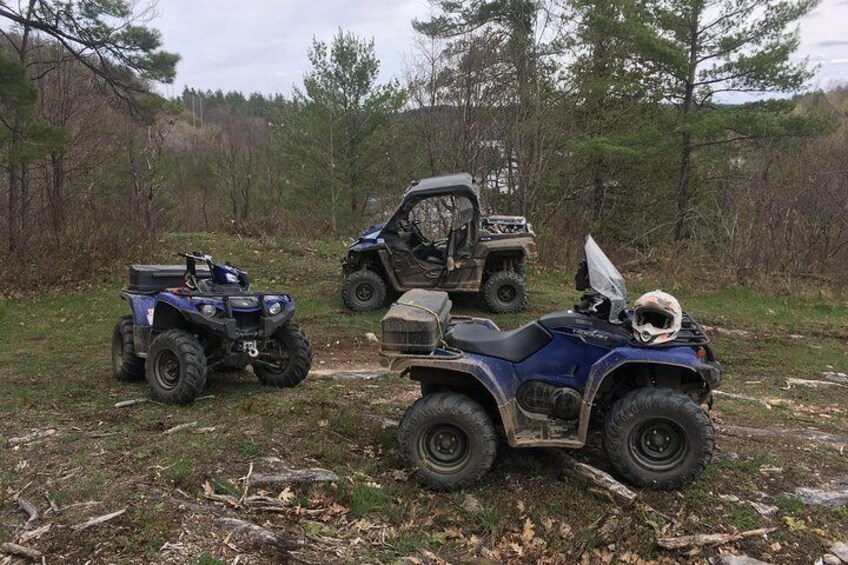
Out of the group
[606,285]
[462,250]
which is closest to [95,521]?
[606,285]

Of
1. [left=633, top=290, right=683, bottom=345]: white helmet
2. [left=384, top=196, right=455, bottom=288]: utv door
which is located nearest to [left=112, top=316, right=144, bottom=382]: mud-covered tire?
[left=384, top=196, right=455, bottom=288]: utv door

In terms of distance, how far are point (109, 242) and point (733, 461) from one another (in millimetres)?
13001

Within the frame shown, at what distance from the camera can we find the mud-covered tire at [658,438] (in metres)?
3.92

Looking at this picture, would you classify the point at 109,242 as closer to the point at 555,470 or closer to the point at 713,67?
the point at 555,470

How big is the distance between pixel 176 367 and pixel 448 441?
2.89 meters

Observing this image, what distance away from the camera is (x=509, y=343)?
431 centimetres

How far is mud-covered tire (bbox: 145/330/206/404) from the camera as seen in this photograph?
5.48 meters

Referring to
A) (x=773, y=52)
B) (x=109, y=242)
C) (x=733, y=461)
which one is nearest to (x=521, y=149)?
(x=773, y=52)

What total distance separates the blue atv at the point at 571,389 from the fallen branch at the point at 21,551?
213cm

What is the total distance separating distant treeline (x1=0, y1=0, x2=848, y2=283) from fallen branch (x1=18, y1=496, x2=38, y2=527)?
323 inches

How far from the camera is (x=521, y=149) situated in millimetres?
16984

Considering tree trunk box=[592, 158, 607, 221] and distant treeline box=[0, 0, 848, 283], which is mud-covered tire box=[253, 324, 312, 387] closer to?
distant treeline box=[0, 0, 848, 283]

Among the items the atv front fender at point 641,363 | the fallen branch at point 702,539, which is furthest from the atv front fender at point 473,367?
the fallen branch at point 702,539

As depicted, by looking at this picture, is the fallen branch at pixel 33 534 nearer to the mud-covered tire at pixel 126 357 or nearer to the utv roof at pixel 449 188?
the mud-covered tire at pixel 126 357
